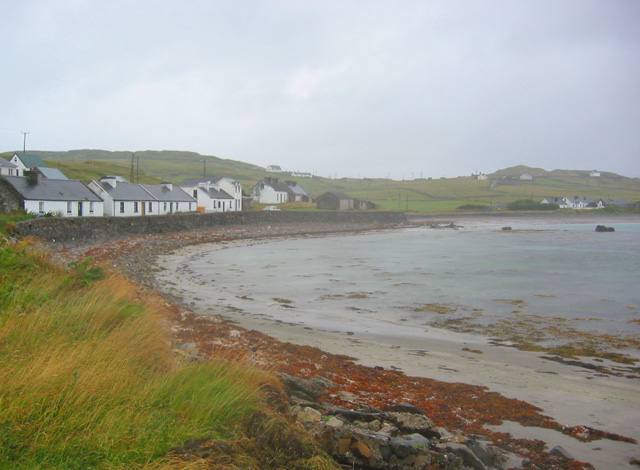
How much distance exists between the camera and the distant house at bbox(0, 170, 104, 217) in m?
38.8

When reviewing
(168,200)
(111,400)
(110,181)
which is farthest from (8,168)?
(111,400)

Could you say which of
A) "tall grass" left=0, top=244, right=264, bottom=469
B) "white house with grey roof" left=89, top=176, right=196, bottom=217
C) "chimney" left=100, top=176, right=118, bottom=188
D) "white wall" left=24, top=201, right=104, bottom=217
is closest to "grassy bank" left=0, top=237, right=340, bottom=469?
"tall grass" left=0, top=244, right=264, bottom=469

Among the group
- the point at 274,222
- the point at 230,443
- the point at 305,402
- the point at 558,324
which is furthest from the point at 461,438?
the point at 274,222

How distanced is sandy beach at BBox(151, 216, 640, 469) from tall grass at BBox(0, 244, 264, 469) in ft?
14.3

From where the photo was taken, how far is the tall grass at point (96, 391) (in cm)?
373

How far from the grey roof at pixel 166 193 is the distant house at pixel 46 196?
10301 mm

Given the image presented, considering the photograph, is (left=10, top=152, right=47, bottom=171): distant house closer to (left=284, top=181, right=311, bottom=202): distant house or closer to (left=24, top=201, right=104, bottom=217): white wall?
(left=24, top=201, right=104, bottom=217): white wall

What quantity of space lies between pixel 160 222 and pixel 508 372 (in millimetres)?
41883

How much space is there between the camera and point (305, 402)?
6332mm

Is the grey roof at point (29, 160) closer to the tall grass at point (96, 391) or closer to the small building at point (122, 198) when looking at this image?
the small building at point (122, 198)

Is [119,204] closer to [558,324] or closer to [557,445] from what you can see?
[558,324]

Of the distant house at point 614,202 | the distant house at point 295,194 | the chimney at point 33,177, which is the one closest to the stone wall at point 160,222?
the chimney at point 33,177

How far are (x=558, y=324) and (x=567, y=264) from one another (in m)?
19.7

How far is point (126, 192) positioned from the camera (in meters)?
54.4
